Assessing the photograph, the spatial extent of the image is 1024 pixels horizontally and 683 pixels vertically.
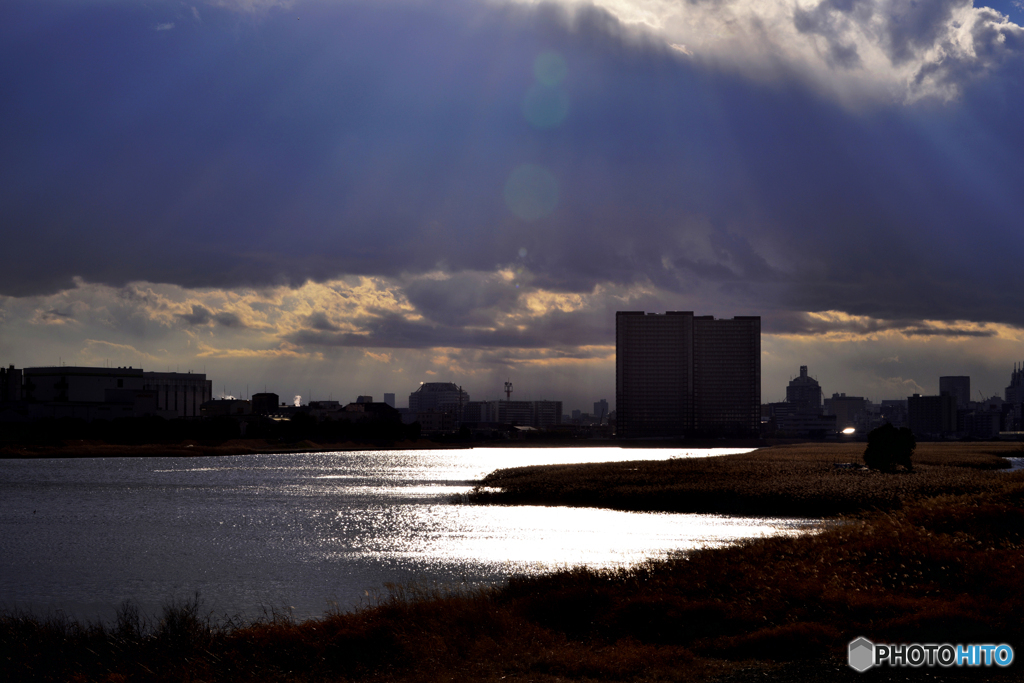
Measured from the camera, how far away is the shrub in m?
82.5

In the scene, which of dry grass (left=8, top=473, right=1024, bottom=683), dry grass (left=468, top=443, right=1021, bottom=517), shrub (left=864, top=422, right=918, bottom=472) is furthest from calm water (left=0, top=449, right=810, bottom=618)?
shrub (left=864, top=422, right=918, bottom=472)

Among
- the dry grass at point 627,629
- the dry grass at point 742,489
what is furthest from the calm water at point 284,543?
the dry grass at point 627,629

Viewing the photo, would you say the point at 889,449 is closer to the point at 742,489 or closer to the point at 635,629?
the point at 742,489

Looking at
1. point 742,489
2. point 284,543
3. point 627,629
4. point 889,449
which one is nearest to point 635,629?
point 627,629

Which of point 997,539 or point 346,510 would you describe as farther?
point 346,510

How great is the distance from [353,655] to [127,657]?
19.1 feet

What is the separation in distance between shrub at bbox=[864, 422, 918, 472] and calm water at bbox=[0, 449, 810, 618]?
93.9 feet

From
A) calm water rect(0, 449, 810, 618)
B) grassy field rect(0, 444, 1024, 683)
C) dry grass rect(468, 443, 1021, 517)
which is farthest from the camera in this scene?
dry grass rect(468, 443, 1021, 517)

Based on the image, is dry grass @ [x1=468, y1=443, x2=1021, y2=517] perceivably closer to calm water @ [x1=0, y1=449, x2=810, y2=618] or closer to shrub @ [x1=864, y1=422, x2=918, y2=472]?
shrub @ [x1=864, y1=422, x2=918, y2=472]

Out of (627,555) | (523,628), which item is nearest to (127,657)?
(523,628)

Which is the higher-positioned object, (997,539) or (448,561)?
(997,539)

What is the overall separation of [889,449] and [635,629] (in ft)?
230

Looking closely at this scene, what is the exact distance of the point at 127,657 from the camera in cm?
2066

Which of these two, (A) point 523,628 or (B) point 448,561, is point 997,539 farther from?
(B) point 448,561
